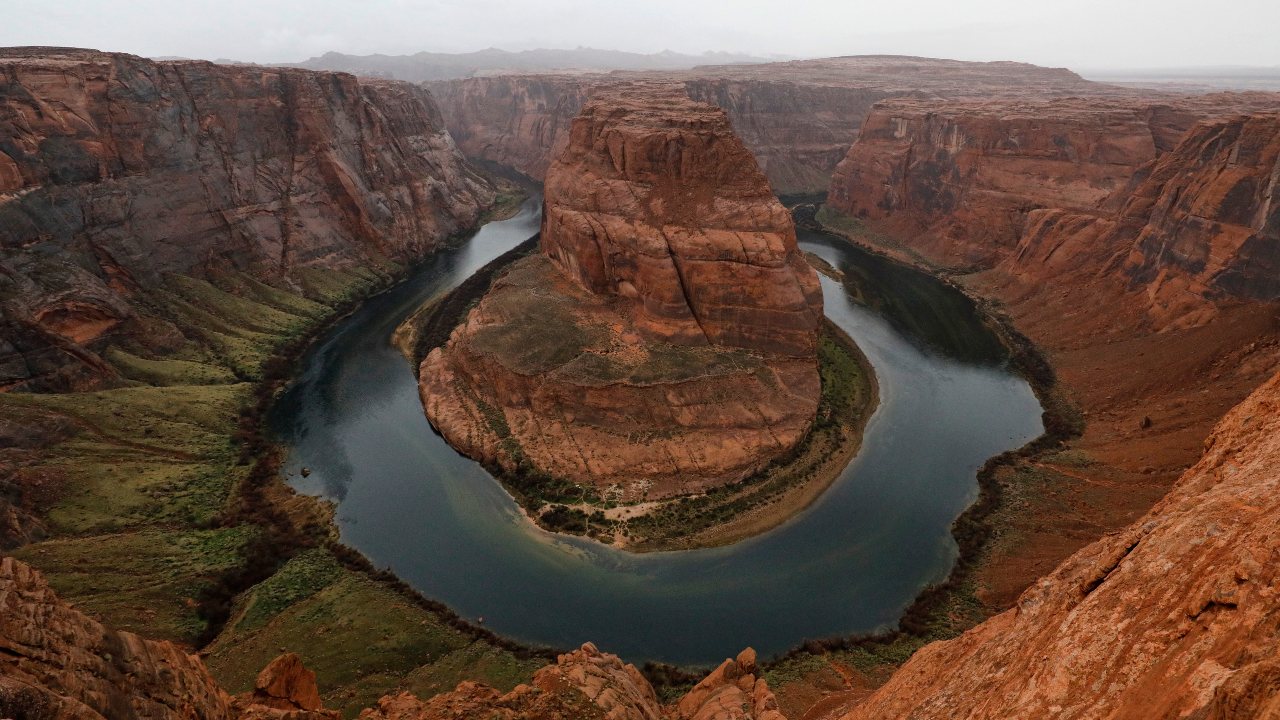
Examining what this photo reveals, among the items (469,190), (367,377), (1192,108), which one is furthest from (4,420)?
(1192,108)

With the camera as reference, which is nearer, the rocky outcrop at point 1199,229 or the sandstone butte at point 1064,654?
the sandstone butte at point 1064,654

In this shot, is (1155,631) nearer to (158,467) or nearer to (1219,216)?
(158,467)

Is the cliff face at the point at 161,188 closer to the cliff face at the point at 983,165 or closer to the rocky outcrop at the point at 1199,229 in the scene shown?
the cliff face at the point at 983,165

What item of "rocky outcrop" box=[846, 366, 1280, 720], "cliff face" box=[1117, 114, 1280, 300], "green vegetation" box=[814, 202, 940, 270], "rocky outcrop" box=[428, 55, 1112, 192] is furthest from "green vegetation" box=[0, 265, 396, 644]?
"rocky outcrop" box=[428, 55, 1112, 192]

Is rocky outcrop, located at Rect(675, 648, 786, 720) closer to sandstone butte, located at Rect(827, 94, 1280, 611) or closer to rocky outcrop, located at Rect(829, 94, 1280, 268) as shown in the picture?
sandstone butte, located at Rect(827, 94, 1280, 611)

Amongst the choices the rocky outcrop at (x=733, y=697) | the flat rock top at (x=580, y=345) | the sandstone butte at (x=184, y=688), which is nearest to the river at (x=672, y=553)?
the rocky outcrop at (x=733, y=697)

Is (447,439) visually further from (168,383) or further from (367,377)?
(168,383)
